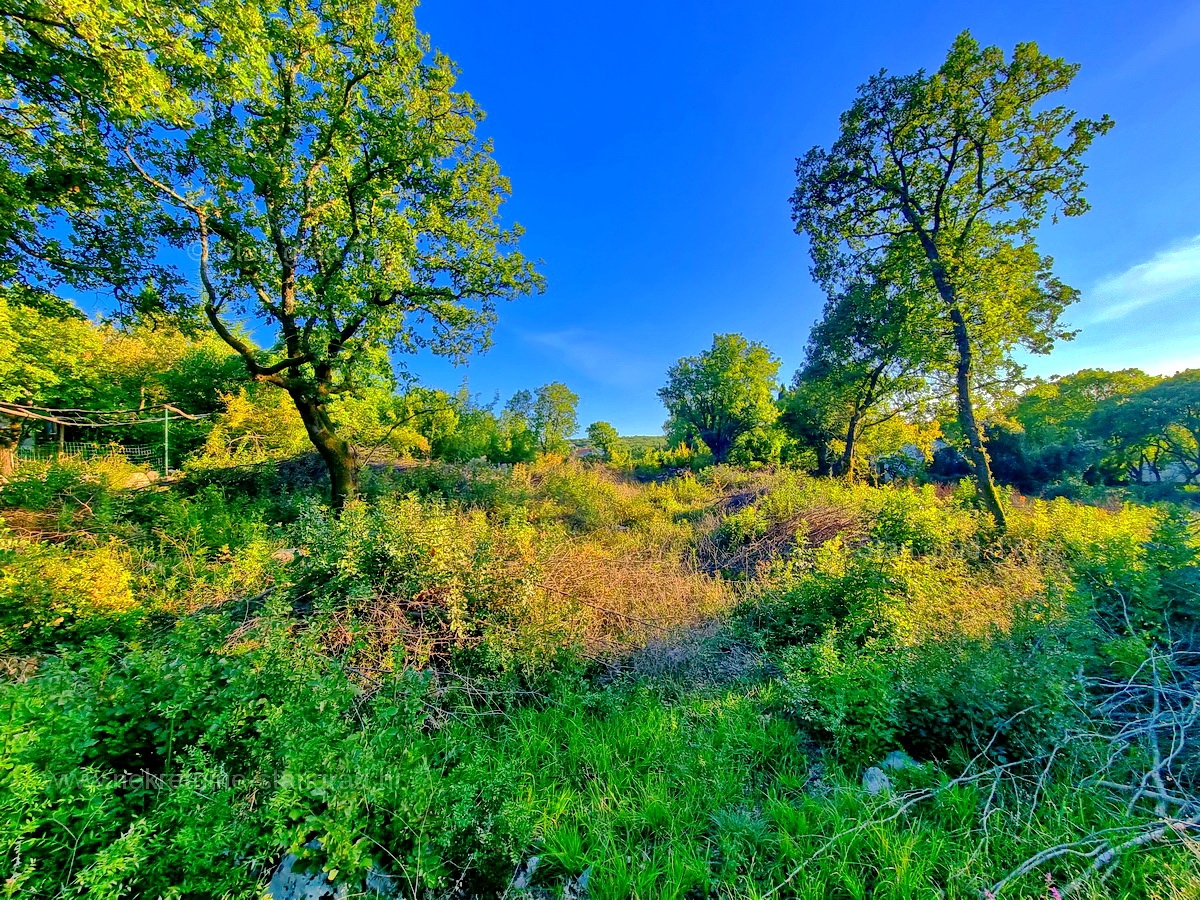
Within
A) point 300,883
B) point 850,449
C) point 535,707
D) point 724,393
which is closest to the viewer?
point 300,883

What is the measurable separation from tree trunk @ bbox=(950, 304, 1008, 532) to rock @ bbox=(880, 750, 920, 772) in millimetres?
7579

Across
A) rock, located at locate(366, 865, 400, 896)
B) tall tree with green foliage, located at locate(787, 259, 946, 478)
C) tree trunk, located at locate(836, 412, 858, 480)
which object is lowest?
rock, located at locate(366, 865, 400, 896)

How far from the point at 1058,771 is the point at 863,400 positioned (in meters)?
13.7

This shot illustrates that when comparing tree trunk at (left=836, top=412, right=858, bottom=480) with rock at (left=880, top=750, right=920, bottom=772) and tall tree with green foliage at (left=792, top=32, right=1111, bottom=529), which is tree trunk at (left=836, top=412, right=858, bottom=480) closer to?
tall tree with green foliage at (left=792, top=32, right=1111, bottom=529)

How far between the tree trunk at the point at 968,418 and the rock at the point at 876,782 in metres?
7.87

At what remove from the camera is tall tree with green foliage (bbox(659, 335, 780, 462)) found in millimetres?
21453

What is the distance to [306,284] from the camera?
7.01 meters

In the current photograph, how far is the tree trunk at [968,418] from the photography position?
25.9 feet

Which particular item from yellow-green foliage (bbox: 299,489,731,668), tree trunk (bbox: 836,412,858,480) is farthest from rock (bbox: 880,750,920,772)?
tree trunk (bbox: 836,412,858,480)

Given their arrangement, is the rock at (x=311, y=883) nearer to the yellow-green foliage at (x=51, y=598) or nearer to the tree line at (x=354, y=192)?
the yellow-green foliage at (x=51, y=598)

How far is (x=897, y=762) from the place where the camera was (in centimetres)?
266

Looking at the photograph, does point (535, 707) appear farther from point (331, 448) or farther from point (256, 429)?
point (256, 429)

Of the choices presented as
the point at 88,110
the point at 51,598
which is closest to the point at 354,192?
the point at 88,110

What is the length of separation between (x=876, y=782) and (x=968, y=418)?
28.8ft
